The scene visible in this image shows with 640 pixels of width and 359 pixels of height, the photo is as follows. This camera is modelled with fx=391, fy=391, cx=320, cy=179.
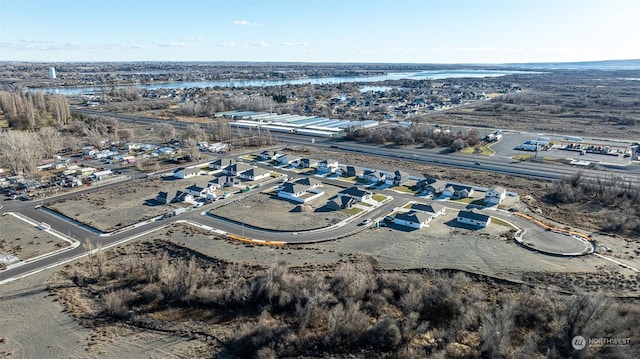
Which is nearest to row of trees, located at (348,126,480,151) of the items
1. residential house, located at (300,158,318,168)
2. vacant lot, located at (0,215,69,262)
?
residential house, located at (300,158,318,168)

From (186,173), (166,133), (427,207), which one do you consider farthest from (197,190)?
(166,133)

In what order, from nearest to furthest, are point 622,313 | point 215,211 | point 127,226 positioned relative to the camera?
point 622,313 < point 127,226 < point 215,211

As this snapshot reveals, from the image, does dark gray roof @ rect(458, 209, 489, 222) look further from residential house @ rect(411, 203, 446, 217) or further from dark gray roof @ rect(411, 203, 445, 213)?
dark gray roof @ rect(411, 203, 445, 213)

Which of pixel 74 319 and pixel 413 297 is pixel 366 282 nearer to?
pixel 413 297

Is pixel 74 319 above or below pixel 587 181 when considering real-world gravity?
below

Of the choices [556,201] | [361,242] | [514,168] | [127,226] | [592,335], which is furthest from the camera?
[514,168]

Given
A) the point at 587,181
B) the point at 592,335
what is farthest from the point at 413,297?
the point at 587,181
